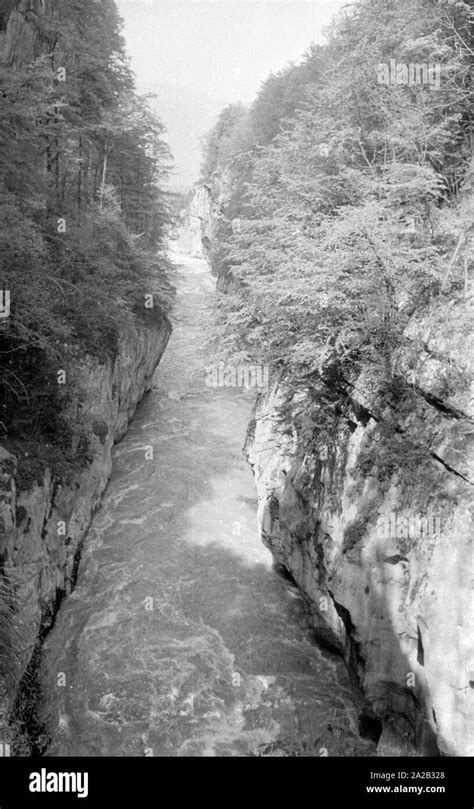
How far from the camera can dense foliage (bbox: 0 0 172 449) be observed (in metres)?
9.41

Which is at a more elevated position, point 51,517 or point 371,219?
point 371,219

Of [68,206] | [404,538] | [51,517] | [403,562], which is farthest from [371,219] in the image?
[68,206]

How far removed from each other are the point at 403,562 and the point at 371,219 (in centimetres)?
614

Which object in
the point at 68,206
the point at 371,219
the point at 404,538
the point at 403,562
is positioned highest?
the point at 68,206

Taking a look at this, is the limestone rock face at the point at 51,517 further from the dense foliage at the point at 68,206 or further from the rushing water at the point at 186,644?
the dense foliage at the point at 68,206

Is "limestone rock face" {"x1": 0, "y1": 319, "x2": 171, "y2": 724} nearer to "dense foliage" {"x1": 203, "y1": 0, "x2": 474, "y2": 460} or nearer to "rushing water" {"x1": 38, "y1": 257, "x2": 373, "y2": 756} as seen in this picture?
"rushing water" {"x1": 38, "y1": 257, "x2": 373, "y2": 756}

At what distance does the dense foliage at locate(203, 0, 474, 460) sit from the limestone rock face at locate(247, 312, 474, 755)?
900 mm

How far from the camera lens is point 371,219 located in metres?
8.95

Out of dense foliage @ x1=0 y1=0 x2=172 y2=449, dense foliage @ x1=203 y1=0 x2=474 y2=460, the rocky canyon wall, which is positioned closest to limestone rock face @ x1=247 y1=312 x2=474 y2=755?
the rocky canyon wall

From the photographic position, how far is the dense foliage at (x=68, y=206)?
9.41 m

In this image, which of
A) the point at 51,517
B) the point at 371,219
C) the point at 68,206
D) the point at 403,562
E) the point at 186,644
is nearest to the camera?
the point at 403,562

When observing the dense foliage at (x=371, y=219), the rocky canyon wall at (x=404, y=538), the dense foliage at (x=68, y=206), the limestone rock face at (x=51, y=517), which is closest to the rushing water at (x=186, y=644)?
the limestone rock face at (x=51, y=517)

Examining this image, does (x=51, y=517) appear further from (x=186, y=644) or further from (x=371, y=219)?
(x=371, y=219)

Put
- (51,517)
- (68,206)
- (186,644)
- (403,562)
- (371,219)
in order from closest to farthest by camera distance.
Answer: (403,562)
(371,219)
(186,644)
(51,517)
(68,206)
